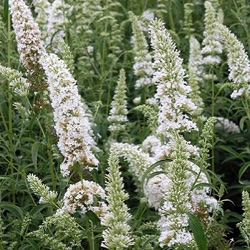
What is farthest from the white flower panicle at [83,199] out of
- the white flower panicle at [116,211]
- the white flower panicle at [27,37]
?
the white flower panicle at [27,37]

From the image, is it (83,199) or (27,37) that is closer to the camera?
(83,199)

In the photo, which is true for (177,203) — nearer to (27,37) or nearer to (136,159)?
(136,159)

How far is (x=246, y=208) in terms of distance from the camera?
3676mm

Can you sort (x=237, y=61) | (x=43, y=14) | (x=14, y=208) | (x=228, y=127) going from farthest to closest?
(x=43, y=14), (x=228, y=127), (x=237, y=61), (x=14, y=208)

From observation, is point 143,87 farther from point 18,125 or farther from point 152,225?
point 152,225

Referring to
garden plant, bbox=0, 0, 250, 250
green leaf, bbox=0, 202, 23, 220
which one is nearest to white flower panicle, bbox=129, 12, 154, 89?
garden plant, bbox=0, 0, 250, 250

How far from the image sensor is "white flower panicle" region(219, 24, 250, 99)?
489 centimetres

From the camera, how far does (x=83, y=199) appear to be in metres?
3.96

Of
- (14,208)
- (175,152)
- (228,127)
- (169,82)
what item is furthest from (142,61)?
(175,152)

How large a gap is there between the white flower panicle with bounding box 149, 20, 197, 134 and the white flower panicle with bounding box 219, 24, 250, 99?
1080 mm

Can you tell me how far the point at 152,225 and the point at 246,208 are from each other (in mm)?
662

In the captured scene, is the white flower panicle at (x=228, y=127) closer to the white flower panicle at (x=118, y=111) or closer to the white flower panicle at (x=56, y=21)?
the white flower panicle at (x=118, y=111)

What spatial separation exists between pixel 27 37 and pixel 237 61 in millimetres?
1407

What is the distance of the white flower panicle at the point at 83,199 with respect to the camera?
3.93 metres
